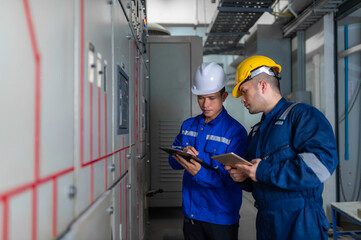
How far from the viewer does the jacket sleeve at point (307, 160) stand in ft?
3.68

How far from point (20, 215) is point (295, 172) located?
979mm

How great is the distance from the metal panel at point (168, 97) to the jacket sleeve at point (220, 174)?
1738mm

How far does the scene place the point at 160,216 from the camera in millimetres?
3691

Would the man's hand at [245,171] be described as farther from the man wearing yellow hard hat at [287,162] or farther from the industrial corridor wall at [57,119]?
the industrial corridor wall at [57,119]

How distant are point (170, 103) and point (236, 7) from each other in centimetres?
132

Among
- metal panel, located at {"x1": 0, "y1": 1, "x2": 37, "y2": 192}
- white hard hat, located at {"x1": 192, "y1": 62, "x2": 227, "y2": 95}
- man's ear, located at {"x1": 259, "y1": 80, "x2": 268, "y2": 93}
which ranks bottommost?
metal panel, located at {"x1": 0, "y1": 1, "x2": 37, "y2": 192}

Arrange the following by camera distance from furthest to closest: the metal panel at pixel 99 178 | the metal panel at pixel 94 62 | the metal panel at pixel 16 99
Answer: the metal panel at pixel 99 178 < the metal panel at pixel 94 62 < the metal panel at pixel 16 99

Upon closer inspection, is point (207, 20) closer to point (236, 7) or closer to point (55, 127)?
point (236, 7)

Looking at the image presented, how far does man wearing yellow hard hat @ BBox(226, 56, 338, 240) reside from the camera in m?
1.13

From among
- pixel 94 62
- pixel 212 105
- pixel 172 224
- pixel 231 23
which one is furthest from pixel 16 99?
pixel 231 23

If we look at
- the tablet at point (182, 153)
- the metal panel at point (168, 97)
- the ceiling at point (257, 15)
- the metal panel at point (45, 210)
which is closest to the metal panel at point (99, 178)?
the metal panel at point (45, 210)

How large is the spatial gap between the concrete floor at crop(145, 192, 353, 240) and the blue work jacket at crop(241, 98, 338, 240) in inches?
76.4

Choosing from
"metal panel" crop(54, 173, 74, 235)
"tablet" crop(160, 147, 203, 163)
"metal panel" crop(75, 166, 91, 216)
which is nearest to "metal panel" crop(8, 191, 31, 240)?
"metal panel" crop(54, 173, 74, 235)

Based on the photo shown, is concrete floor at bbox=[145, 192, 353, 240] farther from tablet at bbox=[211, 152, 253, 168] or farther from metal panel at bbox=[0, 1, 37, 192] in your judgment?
metal panel at bbox=[0, 1, 37, 192]
